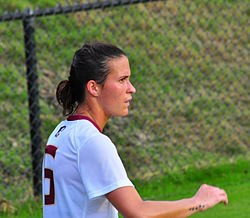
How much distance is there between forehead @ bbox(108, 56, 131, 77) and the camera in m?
2.48

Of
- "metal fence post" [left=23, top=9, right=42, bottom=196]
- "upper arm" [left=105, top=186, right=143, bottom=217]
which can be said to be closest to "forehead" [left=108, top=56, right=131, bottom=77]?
"upper arm" [left=105, top=186, right=143, bottom=217]

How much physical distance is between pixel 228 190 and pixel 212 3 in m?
5.77

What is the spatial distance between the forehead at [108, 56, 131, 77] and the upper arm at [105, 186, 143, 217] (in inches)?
20.5

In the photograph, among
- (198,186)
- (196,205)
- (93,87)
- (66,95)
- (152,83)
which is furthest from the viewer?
(152,83)

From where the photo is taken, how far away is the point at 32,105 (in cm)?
534

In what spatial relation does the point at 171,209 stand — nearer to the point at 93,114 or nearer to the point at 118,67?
the point at 93,114

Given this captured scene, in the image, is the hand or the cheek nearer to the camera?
the hand

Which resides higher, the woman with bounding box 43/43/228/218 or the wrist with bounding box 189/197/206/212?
the woman with bounding box 43/43/228/218

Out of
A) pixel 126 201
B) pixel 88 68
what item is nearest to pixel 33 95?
pixel 88 68

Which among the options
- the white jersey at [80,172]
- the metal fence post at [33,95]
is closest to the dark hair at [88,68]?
the white jersey at [80,172]

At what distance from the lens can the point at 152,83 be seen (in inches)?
324

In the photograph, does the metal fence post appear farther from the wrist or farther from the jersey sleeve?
the wrist

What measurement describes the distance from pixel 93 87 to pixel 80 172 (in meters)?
0.39

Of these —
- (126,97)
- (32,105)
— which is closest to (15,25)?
(32,105)
